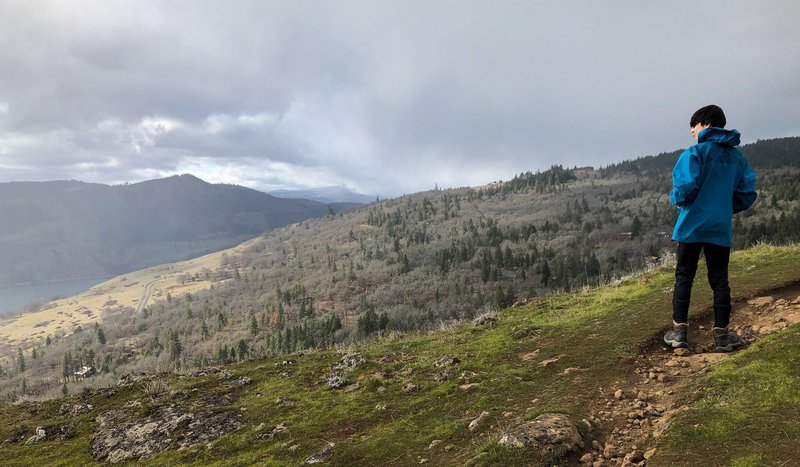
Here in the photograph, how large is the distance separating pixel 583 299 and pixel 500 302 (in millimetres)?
89995

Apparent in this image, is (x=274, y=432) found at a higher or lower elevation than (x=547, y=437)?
lower

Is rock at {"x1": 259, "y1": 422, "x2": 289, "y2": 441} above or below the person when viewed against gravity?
below

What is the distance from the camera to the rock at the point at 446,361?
8602 mm

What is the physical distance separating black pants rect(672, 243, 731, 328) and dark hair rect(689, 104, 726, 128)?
1.98 metres

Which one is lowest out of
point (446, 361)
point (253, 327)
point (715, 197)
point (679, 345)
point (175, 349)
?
point (175, 349)

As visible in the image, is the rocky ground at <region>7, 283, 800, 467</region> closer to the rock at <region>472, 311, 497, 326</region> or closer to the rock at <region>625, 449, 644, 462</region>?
the rock at <region>625, 449, 644, 462</region>

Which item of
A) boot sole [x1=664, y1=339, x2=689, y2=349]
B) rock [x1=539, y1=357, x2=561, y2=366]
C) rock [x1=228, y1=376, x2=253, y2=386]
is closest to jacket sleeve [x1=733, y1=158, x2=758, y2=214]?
boot sole [x1=664, y1=339, x2=689, y2=349]

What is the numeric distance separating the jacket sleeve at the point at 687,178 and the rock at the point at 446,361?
4946 mm

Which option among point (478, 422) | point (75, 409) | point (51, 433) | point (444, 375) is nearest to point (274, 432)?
point (444, 375)

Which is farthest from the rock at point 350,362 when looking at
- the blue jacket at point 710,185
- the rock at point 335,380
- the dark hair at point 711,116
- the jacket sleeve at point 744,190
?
the dark hair at point 711,116

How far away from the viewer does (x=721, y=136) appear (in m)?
6.50

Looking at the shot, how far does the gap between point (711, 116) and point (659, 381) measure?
4.31 metres

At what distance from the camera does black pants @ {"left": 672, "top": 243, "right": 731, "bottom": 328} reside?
6.53 metres

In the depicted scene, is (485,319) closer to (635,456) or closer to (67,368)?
(635,456)
